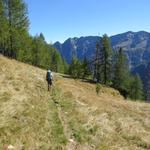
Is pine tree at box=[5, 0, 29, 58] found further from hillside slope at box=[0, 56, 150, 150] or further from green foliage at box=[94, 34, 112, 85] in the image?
hillside slope at box=[0, 56, 150, 150]

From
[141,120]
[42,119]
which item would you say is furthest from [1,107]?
[141,120]

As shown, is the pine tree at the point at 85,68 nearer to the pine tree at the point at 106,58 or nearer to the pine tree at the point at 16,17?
the pine tree at the point at 106,58

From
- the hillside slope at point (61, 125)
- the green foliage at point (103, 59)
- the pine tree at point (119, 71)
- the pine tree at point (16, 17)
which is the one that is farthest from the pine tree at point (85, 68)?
Result: the hillside slope at point (61, 125)

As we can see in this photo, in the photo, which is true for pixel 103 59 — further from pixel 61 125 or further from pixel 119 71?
pixel 61 125

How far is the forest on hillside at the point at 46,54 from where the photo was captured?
53.3 m

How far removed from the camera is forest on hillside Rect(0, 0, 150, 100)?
53.3 meters

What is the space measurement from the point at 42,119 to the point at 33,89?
29.0 feet

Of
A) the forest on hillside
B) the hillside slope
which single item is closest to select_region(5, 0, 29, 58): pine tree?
the forest on hillside

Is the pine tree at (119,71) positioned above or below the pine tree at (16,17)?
below

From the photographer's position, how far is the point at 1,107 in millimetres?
18000

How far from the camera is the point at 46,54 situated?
9181cm

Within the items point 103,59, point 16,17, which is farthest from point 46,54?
point 16,17

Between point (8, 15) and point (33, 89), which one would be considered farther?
point (8, 15)

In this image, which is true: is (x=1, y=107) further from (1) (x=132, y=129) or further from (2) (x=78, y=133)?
(1) (x=132, y=129)
